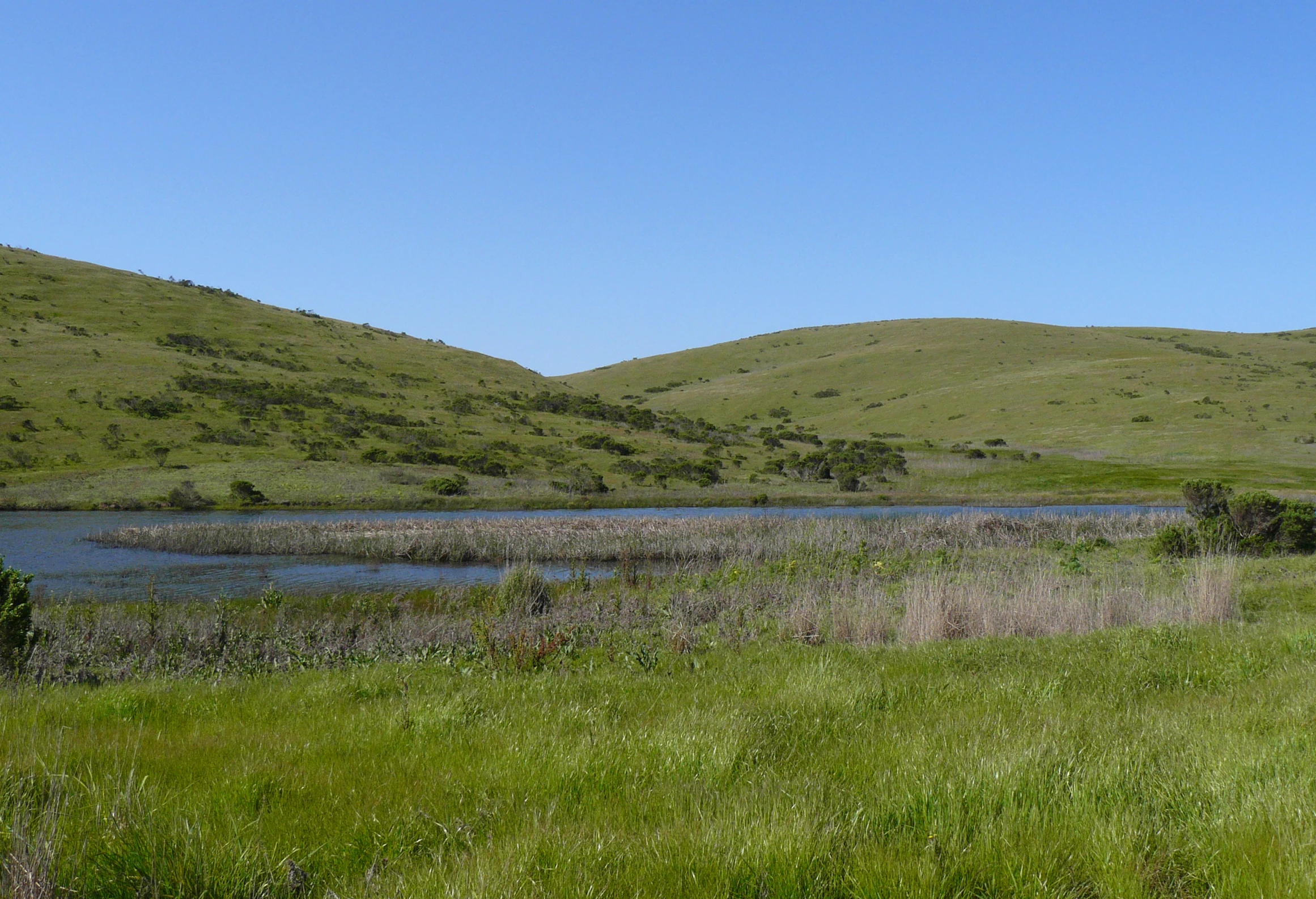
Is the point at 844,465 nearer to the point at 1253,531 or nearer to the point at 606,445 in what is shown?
the point at 606,445

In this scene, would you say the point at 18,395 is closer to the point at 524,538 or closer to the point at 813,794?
the point at 524,538

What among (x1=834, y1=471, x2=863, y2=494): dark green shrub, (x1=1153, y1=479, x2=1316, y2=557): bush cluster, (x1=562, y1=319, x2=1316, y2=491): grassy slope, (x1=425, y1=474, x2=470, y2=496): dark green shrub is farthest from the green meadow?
(x1=562, y1=319, x2=1316, y2=491): grassy slope

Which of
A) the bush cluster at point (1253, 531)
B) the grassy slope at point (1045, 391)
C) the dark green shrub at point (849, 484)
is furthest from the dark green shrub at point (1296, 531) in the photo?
the grassy slope at point (1045, 391)

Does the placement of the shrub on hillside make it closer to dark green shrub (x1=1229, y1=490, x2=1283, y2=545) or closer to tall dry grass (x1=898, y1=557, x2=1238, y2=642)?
dark green shrub (x1=1229, y1=490, x2=1283, y2=545)

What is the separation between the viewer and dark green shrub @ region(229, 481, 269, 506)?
5116 centimetres

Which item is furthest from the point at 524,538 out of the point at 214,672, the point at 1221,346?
the point at 1221,346

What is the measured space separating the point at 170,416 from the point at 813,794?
2978 inches

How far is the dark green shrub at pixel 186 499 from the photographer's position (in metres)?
49.9

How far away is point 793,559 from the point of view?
2528 centimetres

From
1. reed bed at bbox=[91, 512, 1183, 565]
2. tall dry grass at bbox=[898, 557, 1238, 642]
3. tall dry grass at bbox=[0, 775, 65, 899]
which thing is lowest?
reed bed at bbox=[91, 512, 1183, 565]

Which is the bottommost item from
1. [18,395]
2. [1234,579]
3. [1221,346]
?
[1234,579]

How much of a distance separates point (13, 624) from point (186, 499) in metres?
44.2

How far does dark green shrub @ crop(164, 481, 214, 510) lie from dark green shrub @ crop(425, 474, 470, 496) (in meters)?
13.5

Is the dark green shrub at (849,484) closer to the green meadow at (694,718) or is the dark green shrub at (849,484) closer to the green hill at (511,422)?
the green hill at (511,422)
